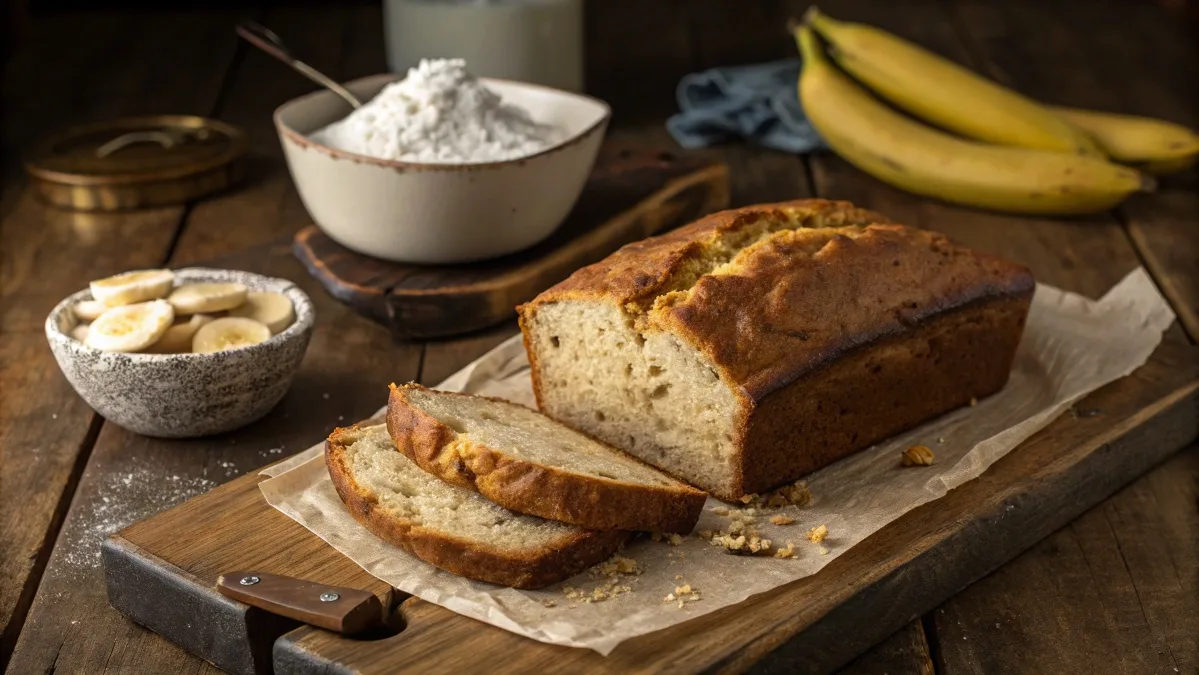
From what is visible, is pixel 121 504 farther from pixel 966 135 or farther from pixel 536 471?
pixel 966 135

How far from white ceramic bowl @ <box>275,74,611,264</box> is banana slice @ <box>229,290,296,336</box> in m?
0.45

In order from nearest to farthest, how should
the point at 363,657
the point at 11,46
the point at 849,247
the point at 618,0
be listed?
the point at 363,657 < the point at 849,247 < the point at 11,46 < the point at 618,0

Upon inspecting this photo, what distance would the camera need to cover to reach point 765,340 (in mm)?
2445

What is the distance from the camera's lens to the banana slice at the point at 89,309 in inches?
108

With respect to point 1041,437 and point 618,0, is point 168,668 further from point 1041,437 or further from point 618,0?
point 618,0

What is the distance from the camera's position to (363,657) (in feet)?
6.44

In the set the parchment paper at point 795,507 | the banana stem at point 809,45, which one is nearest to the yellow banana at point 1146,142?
the banana stem at point 809,45

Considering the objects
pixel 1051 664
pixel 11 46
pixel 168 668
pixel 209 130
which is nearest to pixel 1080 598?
pixel 1051 664

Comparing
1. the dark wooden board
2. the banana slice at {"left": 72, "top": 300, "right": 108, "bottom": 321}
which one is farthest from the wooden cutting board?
the dark wooden board

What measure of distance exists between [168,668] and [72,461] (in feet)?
2.51

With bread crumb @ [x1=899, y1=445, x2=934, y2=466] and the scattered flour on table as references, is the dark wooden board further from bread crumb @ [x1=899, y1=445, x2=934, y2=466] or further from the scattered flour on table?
bread crumb @ [x1=899, y1=445, x2=934, y2=466]

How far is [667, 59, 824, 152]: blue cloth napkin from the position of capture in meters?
4.54

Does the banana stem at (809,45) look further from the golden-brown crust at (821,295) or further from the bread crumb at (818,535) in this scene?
the bread crumb at (818,535)

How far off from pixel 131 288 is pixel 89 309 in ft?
0.32
